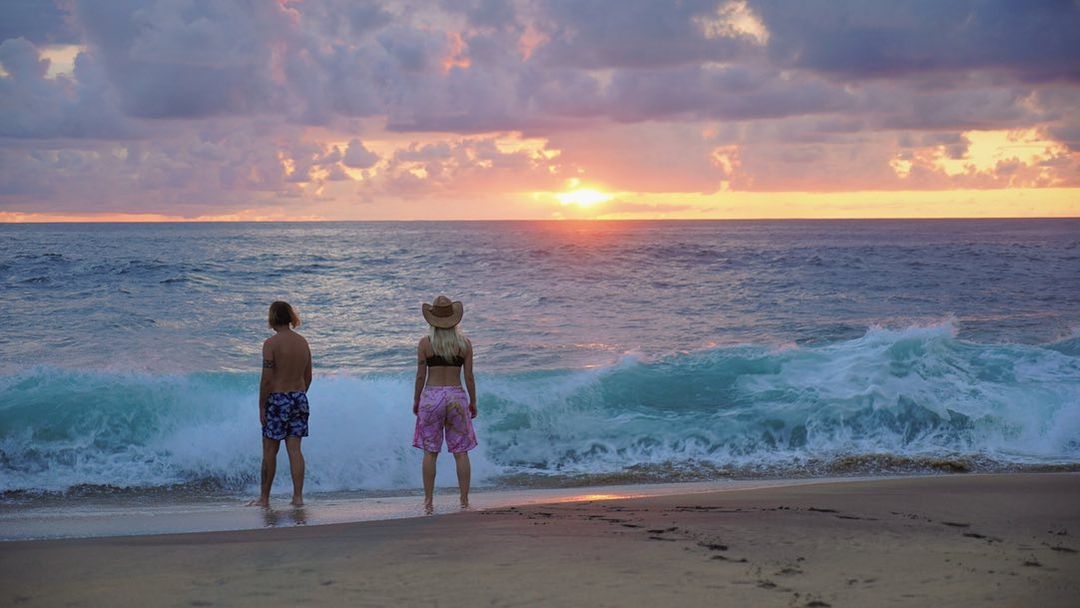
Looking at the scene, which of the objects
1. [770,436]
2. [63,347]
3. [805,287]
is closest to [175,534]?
[770,436]

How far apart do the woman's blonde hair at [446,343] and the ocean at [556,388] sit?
2.82 meters

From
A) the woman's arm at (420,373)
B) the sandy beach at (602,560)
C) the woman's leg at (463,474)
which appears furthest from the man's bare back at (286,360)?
the sandy beach at (602,560)

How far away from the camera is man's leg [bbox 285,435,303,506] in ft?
24.9

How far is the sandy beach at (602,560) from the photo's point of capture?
414 centimetres

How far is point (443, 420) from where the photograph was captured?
7.34 meters

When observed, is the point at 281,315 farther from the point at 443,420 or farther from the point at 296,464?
the point at 443,420

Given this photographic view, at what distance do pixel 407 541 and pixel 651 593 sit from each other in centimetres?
177

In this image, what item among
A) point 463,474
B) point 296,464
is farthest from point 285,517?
point 463,474

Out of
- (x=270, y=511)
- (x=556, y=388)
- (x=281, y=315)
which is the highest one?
(x=281, y=315)

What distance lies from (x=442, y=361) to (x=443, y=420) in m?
0.51

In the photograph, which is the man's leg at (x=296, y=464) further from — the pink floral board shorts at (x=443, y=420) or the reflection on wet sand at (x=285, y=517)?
the pink floral board shorts at (x=443, y=420)

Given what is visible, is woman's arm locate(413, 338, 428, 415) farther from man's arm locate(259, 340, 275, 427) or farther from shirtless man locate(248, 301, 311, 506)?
man's arm locate(259, 340, 275, 427)

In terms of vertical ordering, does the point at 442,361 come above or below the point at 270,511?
above

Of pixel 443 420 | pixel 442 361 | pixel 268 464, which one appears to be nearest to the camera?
pixel 442 361
